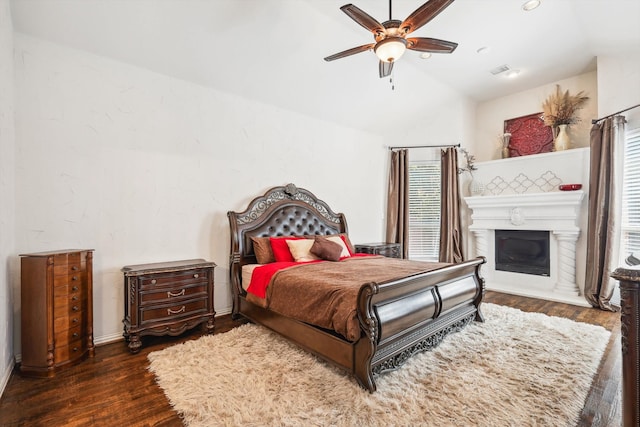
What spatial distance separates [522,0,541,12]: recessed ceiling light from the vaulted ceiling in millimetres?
48

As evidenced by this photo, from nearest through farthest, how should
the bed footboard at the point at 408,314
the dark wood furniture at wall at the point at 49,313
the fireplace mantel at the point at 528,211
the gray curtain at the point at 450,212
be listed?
1. the bed footboard at the point at 408,314
2. the dark wood furniture at wall at the point at 49,313
3. the fireplace mantel at the point at 528,211
4. the gray curtain at the point at 450,212

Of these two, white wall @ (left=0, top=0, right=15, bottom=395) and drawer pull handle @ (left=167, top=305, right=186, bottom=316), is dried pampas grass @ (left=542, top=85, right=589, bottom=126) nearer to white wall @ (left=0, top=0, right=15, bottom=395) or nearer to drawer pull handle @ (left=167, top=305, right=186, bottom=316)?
drawer pull handle @ (left=167, top=305, right=186, bottom=316)

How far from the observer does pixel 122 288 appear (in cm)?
289

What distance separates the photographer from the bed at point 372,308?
6.45 feet

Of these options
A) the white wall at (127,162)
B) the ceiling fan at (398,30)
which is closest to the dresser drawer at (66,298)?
the white wall at (127,162)

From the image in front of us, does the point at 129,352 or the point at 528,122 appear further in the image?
the point at 528,122

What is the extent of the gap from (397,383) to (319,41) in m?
3.58

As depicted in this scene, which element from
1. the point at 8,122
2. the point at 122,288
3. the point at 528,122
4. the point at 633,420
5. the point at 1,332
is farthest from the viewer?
the point at 528,122

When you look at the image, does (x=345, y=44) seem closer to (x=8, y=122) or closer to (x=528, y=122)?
(x=8, y=122)

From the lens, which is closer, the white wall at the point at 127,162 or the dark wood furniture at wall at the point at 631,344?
the dark wood furniture at wall at the point at 631,344

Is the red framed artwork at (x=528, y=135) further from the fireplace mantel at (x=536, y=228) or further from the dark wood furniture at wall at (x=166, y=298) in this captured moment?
the dark wood furniture at wall at (x=166, y=298)

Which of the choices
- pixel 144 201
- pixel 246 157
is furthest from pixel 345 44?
pixel 144 201

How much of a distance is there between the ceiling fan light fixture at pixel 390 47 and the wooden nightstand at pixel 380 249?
297 centimetres

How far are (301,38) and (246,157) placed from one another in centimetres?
160
